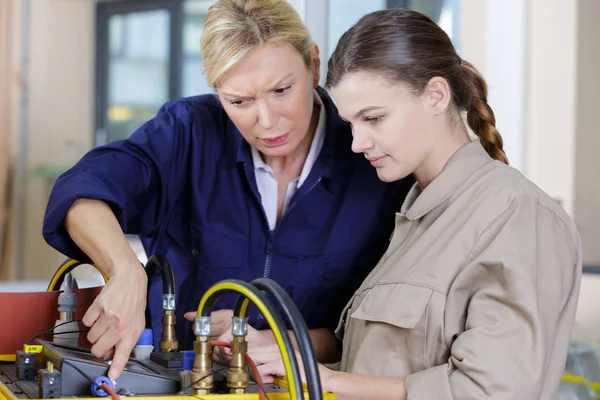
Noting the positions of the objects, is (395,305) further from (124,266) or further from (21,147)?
(21,147)

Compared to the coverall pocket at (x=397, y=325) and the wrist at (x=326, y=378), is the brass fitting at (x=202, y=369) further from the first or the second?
the coverall pocket at (x=397, y=325)

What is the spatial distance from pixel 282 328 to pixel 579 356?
5.23 feet

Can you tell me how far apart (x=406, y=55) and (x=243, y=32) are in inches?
12.7

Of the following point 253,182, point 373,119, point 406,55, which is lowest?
point 253,182

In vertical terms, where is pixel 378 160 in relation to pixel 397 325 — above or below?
above

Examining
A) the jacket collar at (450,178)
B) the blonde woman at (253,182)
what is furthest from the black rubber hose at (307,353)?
the blonde woman at (253,182)

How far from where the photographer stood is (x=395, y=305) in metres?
1.21

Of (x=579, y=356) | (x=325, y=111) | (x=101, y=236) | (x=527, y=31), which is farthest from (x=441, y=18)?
(x=101, y=236)

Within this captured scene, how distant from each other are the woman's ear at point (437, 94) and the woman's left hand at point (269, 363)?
462mm

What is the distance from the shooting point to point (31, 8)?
163 inches

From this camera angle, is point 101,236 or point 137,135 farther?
point 137,135

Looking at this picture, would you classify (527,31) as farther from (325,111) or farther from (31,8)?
(31,8)

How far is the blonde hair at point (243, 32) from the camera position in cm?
144

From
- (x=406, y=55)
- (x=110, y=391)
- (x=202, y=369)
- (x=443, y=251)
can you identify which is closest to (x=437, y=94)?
(x=406, y=55)
